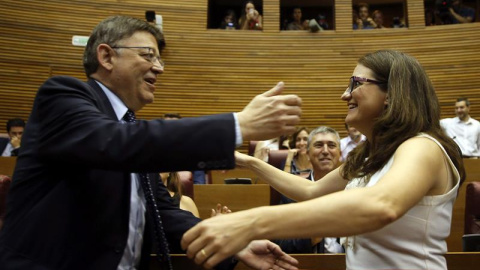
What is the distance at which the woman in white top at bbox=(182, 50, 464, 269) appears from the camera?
31.0 inches

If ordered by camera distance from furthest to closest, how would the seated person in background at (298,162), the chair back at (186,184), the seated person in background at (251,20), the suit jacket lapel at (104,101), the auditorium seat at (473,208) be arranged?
1. the seated person in background at (251,20)
2. the seated person in background at (298,162)
3. the chair back at (186,184)
4. the auditorium seat at (473,208)
5. the suit jacket lapel at (104,101)

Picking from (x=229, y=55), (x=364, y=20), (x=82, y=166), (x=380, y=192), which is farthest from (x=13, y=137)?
(x=364, y=20)

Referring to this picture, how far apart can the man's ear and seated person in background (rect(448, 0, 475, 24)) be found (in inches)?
251

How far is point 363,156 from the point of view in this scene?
Result: 4.28 ft

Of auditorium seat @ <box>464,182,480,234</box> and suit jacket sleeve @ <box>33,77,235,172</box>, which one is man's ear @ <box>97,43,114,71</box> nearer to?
suit jacket sleeve @ <box>33,77,235,172</box>

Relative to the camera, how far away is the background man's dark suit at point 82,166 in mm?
806

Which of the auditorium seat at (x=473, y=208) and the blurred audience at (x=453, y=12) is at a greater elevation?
the blurred audience at (x=453, y=12)

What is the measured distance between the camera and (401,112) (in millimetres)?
1104

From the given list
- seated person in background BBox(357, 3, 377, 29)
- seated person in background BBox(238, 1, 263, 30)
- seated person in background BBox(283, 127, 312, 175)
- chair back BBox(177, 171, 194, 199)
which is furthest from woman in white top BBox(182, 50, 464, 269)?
seated person in background BBox(357, 3, 377, 29)

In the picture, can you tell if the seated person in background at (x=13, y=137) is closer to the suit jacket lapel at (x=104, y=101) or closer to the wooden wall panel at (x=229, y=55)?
the wooden wall panel at (x=229, y=55)

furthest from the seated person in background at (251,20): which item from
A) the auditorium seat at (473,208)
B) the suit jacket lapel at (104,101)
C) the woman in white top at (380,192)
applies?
the suit jacket lapel at (104,101)

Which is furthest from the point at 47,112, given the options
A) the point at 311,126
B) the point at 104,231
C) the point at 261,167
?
the point at 311,126

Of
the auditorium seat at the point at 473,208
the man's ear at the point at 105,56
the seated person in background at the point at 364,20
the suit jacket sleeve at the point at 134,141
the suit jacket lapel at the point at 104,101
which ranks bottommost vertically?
the auditorium seat at the point at 473,208

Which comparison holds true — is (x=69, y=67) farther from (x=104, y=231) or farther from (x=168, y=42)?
(x=104, y=231)
